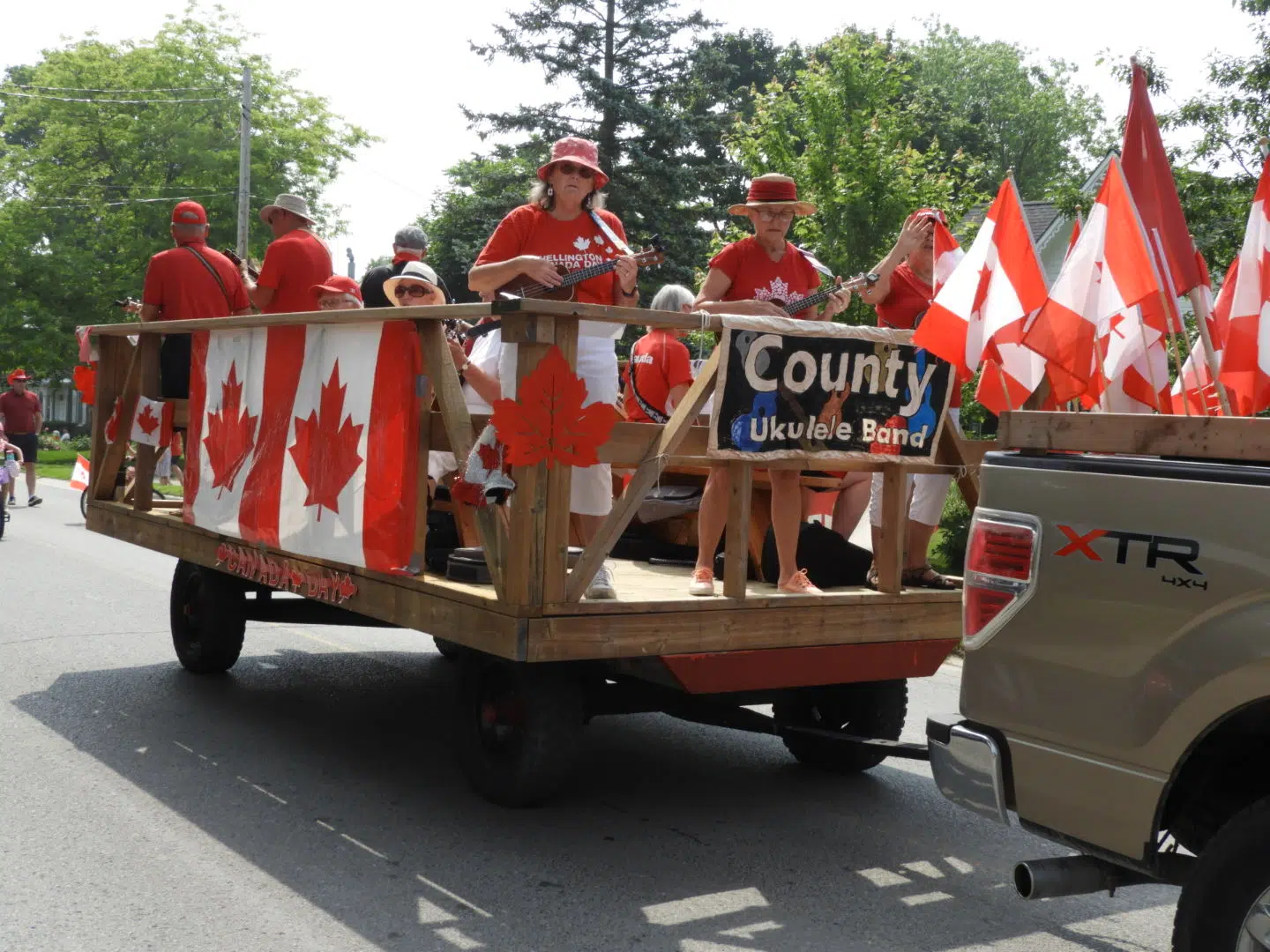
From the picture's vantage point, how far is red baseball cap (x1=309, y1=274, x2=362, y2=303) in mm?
7305

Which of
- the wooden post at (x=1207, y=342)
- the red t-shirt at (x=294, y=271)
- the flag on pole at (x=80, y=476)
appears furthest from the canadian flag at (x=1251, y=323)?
the flag on pole at (x=80, y=476)

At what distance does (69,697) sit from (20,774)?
1.54m

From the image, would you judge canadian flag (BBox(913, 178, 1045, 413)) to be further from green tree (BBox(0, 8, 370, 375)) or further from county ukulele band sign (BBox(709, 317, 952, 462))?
green tree (BBox(0, 8, 370, 375))

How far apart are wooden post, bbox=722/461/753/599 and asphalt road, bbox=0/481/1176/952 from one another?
997 millimetres

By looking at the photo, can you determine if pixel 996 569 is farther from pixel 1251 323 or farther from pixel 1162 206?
pixel 1162 206

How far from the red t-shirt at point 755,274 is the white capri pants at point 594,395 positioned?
1.03m

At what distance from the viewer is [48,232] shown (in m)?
42.5

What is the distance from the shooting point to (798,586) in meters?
5.34

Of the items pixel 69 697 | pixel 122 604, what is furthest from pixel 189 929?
pixel 122 604

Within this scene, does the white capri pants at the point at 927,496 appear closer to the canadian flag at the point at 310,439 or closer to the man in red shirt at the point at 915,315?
the man in red shirt at the point at 915,315

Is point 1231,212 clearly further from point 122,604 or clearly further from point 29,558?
point 29,558

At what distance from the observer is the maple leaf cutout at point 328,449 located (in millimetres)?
5371

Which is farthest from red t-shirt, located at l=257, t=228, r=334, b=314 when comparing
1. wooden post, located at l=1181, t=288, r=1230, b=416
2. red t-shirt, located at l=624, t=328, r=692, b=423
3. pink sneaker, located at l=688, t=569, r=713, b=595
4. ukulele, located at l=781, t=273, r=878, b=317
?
wooden post, located at l=1181, t=288, r=1230, b=416

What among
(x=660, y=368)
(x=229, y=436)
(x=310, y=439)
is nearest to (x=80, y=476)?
(x=229, y=436)
